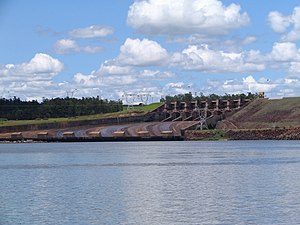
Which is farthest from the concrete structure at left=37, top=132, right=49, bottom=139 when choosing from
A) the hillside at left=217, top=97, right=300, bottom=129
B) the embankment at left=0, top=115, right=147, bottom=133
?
the hillside at left=217, top=97, right=300, bottom=129

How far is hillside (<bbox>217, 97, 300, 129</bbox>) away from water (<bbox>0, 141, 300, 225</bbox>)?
68924 millimetres

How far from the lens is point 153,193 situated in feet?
161

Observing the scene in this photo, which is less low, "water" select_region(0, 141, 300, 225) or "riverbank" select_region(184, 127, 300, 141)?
"riverbank" select_region(184, 127, 300, 141)

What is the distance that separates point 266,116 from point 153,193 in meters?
104

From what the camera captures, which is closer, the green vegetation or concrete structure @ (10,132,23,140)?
the green vegetation

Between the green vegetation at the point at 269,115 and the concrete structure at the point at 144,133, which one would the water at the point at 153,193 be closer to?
the green vegetation at the point at 269,115

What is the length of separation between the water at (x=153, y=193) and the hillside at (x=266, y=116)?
6892 centimetres

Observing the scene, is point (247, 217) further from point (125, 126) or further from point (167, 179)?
point (125, 126)

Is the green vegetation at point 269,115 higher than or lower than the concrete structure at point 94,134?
higher

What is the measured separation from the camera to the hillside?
5748 inches

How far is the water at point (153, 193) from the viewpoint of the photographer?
38594 mm

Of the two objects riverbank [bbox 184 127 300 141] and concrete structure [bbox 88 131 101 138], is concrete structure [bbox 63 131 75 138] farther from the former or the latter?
riverbank [bbox 184 127 300 141]

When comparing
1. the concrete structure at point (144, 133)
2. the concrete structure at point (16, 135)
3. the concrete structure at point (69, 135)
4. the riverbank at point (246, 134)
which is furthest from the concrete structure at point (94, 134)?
the riverbank at point (246, 134)

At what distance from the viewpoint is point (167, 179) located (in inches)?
2336
